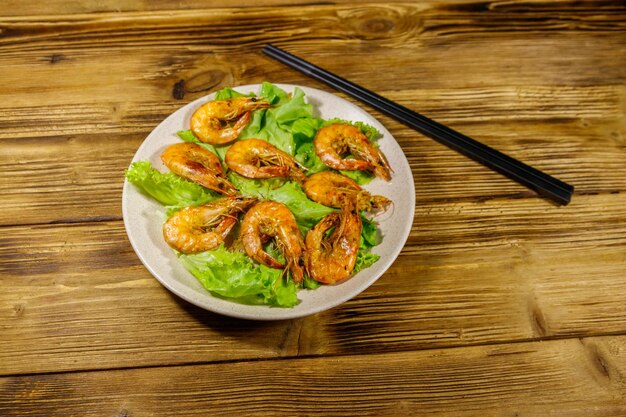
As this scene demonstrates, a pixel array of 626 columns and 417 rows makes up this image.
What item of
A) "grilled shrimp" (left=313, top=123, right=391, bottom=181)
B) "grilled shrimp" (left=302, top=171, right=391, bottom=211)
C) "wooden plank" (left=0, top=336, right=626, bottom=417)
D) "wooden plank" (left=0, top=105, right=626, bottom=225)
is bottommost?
"wooden plank" (left=0, top=336, right=626, bottom=417)

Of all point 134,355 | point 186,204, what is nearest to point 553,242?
point 186,204

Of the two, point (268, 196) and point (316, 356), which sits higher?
point (268, 196)

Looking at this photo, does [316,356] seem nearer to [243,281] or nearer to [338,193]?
[243,281]

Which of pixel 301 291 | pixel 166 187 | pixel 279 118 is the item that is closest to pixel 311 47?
pixel 279 118

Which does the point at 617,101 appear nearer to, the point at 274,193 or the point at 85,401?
the point at 274,193

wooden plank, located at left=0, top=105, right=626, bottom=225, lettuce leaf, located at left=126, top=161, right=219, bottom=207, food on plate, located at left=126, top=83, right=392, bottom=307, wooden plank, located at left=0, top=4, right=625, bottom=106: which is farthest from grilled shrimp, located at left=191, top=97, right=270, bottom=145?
wooden plank, located at left=0, top=4, right=625, bottom=106

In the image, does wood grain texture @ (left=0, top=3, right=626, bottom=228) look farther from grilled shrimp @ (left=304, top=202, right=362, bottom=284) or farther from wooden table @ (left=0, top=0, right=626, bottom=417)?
grilled shrimp @ (left=304, top=202, right=362, bottom=284)
